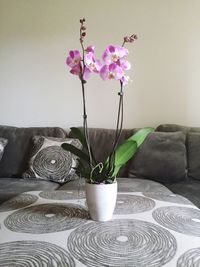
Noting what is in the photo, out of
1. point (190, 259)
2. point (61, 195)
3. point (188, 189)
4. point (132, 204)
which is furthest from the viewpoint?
point (188, 189)

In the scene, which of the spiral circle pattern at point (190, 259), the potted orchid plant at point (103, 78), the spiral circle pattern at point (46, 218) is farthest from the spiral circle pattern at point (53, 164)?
the spiral circle pattern at point (190, 259)

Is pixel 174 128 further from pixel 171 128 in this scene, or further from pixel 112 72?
pixel 112 72

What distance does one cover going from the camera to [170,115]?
269 cm

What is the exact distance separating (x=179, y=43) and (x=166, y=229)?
2.09 metres

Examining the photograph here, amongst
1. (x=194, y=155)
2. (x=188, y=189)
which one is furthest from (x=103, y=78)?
(x=194, y=155)

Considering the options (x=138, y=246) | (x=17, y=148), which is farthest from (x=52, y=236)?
(x=17, y=148)

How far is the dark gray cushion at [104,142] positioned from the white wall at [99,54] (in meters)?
0.28

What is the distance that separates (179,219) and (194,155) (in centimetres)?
124

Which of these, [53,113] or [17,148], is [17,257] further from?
[53,113]

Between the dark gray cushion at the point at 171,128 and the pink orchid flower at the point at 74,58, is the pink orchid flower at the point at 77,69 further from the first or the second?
the dark gray cushion at the point at 171,128

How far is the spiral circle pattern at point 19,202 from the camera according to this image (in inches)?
47.6

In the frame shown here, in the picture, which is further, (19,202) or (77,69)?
(19,202)

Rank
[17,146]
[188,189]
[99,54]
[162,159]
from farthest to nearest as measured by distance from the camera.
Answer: [99,54] → [17,146] → [162,159] → [188,189]

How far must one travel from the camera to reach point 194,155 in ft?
7.23
